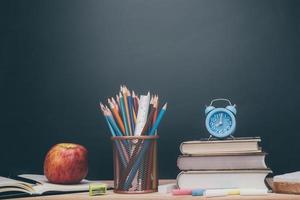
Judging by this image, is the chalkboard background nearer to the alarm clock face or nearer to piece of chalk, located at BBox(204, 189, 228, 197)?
the alarm clock face

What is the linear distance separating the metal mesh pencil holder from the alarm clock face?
0.20m

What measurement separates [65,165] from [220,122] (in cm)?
48

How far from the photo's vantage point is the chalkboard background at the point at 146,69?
169 centimetres

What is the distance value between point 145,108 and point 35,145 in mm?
577

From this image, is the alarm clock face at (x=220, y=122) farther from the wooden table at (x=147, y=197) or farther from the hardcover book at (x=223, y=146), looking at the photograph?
the wooden table at (x=147, y=197)

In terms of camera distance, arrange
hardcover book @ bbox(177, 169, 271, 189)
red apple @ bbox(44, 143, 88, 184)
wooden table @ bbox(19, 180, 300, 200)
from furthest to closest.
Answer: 1. red apple @ bbox(44, 143, 88, 184)
2. hardcover book @ bbox(177, 169, 271, 189)
3. wooden table @ bbox(19, 180, 300, 200)

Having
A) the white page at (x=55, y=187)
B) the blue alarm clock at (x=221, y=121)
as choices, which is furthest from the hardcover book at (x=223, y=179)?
the white page at (x=55, y=187)

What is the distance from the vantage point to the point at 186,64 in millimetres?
1754

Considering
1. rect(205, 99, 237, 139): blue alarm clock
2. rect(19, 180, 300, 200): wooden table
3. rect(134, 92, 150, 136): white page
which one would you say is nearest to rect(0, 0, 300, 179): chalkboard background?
rect(205, 99, 237, 139): blue alarm clock

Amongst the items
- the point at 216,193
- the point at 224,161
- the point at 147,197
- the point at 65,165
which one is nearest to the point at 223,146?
the point at 224,161

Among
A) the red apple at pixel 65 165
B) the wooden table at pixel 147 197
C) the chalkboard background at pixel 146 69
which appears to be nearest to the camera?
the wooden table at pixel 147 197

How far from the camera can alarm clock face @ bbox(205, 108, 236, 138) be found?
147 cm

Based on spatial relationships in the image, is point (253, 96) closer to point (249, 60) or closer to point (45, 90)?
point (249, 60)

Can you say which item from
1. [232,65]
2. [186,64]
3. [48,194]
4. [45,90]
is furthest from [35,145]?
[232,65]
